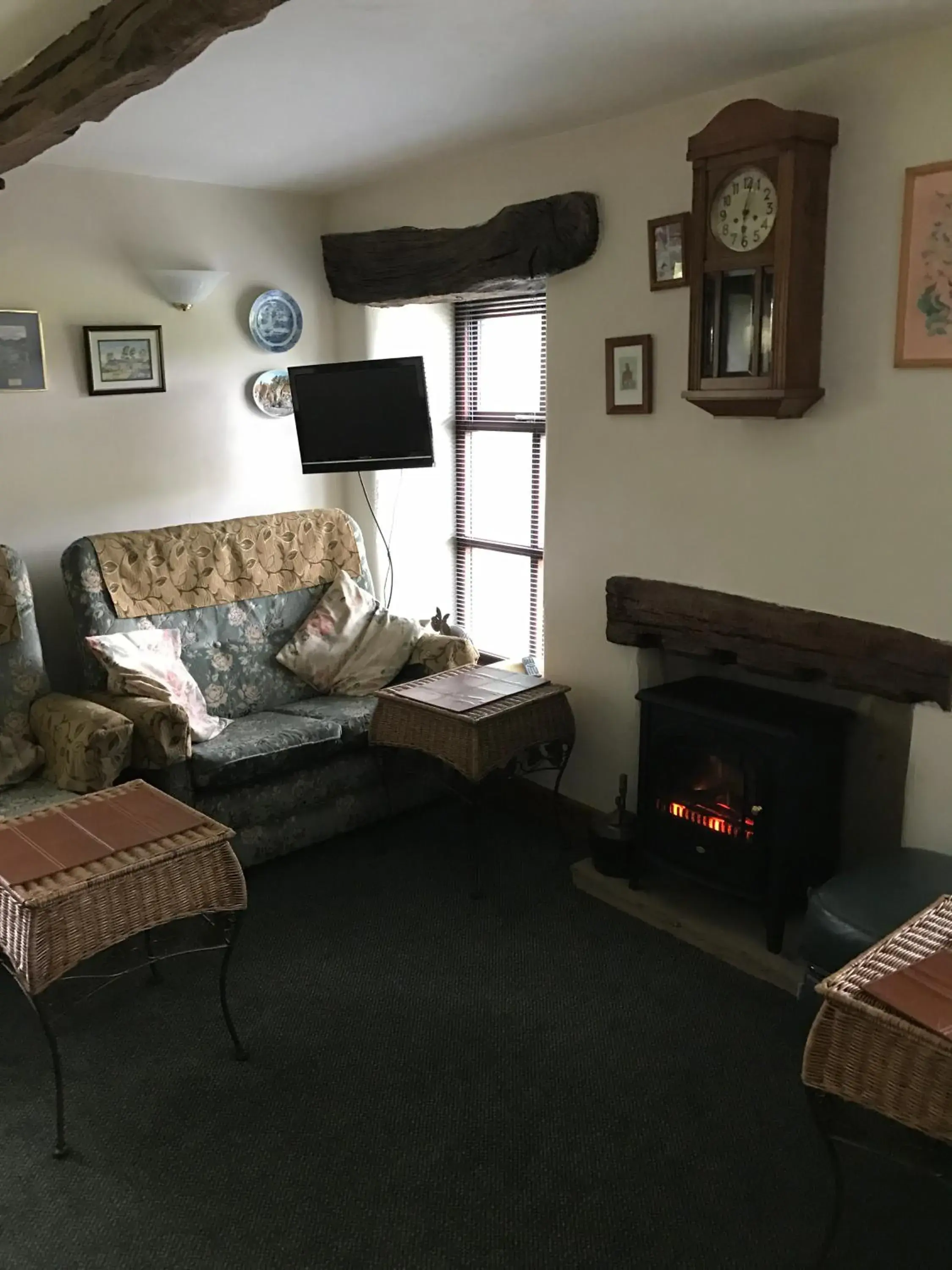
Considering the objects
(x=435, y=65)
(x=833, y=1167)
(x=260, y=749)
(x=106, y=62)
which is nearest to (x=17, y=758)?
(x=260, y=749)

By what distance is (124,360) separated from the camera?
3.88m

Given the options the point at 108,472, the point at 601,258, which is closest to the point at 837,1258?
the point at 601,258

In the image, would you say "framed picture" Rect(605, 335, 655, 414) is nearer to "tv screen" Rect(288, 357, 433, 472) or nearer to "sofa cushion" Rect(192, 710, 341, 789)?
"tv screen" Rect(288, 357, 433, 472)

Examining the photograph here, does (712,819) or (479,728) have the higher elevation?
(479,728)

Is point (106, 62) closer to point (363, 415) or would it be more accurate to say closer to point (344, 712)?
point (363, 415)

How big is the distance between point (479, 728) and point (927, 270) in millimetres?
1719

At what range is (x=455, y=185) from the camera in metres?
3.76

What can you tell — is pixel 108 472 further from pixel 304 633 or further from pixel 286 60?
pixel 286 60

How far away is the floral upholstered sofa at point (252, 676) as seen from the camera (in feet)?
10.9

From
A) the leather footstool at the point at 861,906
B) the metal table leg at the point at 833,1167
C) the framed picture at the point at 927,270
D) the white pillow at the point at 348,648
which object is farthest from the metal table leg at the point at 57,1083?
the framed picture at the point at 927,270

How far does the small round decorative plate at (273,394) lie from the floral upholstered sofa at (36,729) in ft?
3.92

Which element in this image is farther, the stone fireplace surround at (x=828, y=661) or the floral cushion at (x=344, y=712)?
the floral cushion at (x=344, y=712)

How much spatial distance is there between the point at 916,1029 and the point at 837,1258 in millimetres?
589

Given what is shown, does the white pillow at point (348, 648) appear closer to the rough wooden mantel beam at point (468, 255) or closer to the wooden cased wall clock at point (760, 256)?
the rough wooden mantel beam at point (468, 255)
